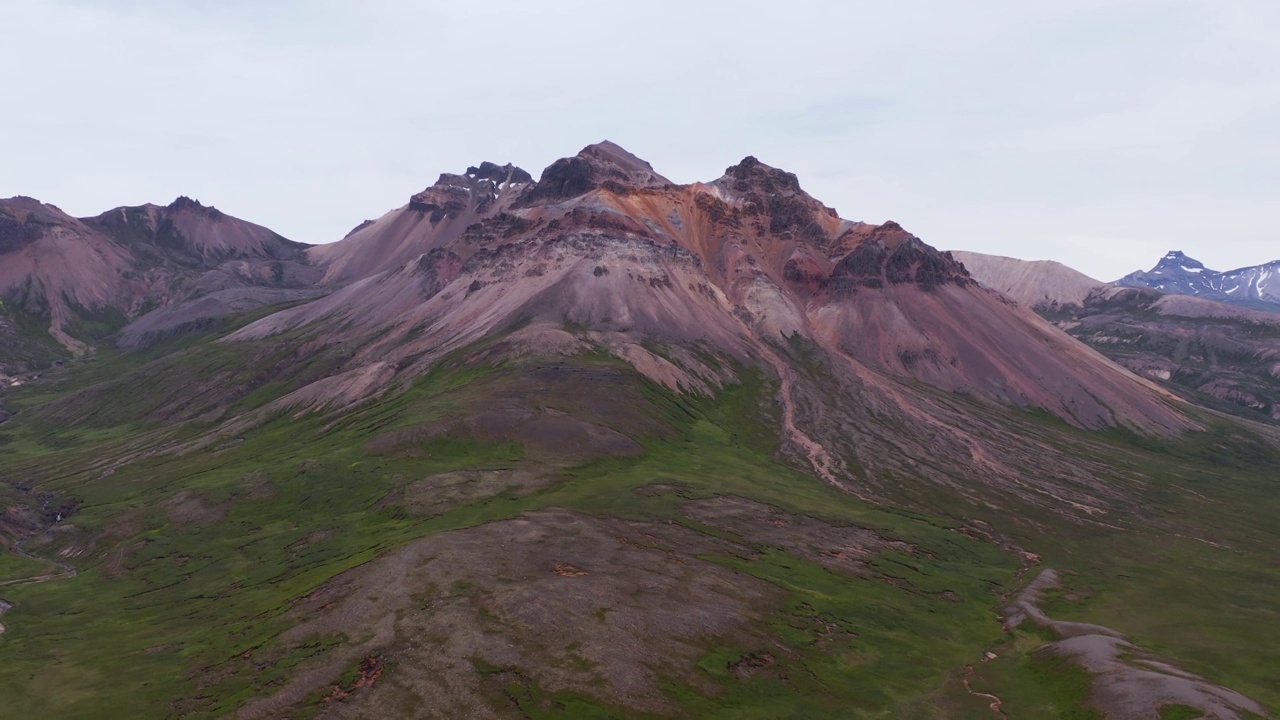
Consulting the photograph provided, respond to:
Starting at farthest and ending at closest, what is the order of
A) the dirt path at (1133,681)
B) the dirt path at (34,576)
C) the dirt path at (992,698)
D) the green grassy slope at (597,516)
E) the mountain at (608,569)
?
the dirt path at (34,576), the dirt path at (992,698), the green grassy slope at (597,516), the mountain at (608,569), the dirt path at (1133,681)

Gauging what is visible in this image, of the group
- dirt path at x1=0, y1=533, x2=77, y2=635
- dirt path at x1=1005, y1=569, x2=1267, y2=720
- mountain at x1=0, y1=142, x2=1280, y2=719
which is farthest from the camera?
dirt path at x1=0, y1=533, x2=77, y2=635

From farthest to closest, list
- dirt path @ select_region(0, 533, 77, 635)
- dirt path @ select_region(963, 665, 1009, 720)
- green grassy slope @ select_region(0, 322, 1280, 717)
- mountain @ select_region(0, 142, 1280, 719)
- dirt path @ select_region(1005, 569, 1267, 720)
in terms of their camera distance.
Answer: dirt path @ select_region(0, 533, 77, 635) → dirt path @ select_region(963, 665, 1009, 720) → green grassy slope @ select_region(0, 322, 1280, 717) → mountain @ select_region(0, 142, 1280, 719) → dirt path @ select_region(1005, 569, 1267, 720)

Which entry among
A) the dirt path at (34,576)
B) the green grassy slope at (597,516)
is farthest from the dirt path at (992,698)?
the dirt path at (34,576)

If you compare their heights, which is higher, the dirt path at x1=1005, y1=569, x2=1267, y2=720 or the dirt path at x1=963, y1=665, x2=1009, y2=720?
the dirt path at x1=1005, y1=569, x2=1267, y2=720

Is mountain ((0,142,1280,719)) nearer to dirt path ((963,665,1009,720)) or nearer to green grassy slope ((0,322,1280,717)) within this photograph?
dirt path ((963,665,1009,720))

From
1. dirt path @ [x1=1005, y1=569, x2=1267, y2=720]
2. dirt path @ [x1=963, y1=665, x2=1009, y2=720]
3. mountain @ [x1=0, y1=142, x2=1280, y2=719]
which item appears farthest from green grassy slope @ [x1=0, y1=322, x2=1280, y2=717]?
dirt path @ [x1=1005, y1=569, x2=1267, y2=720]

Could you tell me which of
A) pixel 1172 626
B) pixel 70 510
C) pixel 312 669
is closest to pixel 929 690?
pixel 1172 626

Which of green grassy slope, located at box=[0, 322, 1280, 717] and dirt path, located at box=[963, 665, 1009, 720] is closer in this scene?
green grassy slope, located at box=[0, 322, 1280, 717]

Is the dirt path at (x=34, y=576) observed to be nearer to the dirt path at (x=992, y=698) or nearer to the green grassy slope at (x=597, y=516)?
the green grassy slope at (x=597, y=516)

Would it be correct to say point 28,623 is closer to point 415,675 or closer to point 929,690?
point 415,675

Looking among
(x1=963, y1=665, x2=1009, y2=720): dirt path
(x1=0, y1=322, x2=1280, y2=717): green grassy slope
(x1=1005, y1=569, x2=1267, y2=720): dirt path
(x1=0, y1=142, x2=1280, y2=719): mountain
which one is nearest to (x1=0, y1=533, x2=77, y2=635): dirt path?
(x1=0, y1=142, x2=1280, y2=719): mountain

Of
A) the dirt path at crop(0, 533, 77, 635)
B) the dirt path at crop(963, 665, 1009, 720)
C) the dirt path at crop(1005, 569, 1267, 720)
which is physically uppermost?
the dirt path at crop(1005, 569, 1267, 720)

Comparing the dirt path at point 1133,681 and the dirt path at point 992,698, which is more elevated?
the dirt path at point 1133,681
